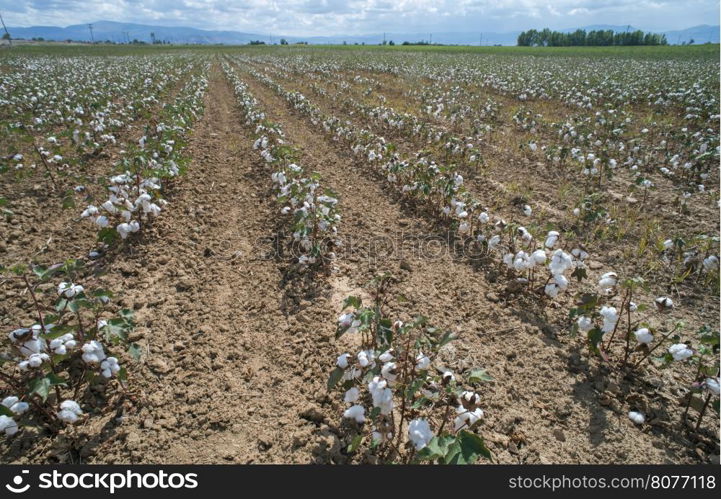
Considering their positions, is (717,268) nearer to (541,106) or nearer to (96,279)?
(96,279)

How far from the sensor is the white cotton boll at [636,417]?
2645mm

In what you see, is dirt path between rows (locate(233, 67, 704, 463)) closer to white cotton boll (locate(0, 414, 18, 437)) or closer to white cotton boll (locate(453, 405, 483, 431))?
white cotton boll (locate(453, 405, 483, 431))

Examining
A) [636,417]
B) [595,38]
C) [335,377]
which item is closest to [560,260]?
[636,417]

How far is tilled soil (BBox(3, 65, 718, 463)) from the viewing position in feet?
8.59

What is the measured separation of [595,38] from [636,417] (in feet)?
344

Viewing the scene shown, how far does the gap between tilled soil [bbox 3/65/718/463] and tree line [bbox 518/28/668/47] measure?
334ft

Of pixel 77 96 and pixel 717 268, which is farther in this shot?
pixel 77 96

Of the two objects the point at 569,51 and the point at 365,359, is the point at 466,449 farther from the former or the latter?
the point at 569,51

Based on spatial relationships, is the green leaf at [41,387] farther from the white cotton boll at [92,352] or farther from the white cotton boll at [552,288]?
the white cotton boll at [552,288]

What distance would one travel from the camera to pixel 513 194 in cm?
673

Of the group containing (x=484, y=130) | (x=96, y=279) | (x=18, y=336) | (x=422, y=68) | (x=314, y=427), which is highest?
(x=422, y=68)

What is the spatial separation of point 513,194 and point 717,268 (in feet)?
10.2

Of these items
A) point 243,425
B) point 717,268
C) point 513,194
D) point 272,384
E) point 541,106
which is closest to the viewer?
point 243,425
